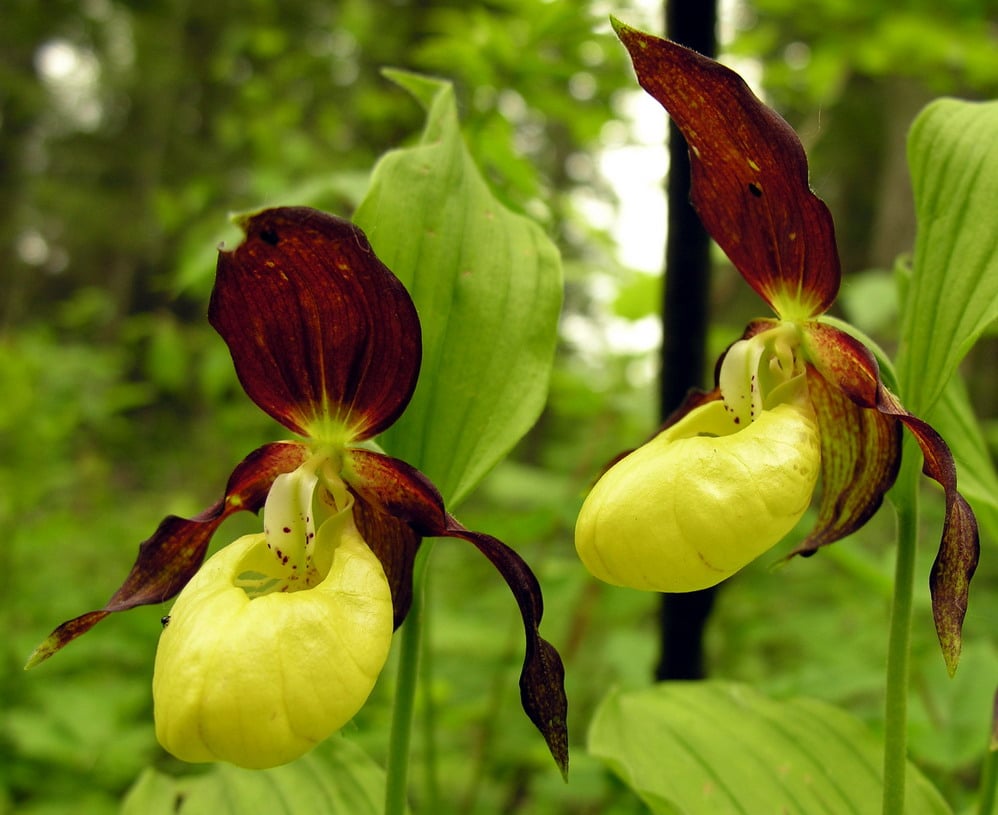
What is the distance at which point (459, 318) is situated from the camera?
88cm

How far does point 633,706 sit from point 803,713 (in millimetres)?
220

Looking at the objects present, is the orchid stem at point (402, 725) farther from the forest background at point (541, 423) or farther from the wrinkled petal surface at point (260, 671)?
the forest background at point (541, 423)

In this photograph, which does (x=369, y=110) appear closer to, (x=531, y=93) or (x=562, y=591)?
(x=531, y=93)

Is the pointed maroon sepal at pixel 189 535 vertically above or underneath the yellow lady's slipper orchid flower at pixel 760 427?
underneath

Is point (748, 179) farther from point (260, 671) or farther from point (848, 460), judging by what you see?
point (260, 671)

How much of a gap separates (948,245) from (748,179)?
0.21 m

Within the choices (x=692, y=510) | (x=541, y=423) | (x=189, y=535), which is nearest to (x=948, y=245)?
(x=692, y=510)

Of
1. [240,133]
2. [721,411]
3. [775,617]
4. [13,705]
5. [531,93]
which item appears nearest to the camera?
[721,411]

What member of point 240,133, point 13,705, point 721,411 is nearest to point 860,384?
point 721,411

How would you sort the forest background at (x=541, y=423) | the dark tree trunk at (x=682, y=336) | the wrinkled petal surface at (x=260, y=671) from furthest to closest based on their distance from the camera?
the forest background at (x=541, y=423)
the dark tree trunk at (x=682, y=336)
the wrinkled petal surface at (x=260, y=671)

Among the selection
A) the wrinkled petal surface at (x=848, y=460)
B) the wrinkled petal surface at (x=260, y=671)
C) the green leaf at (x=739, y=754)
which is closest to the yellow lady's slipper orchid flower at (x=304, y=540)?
the wrinkled petal surface at (x=260, y=671)

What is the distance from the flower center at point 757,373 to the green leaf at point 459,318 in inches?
8.9

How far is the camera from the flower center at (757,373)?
935 millimetres

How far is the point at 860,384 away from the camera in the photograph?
842 millimetres
